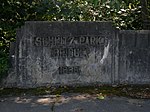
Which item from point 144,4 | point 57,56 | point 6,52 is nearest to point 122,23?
point 144,4

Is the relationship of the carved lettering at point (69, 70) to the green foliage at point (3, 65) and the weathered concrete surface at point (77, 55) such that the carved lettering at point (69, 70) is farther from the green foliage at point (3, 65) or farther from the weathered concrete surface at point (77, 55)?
the green foliage at point (3, 65)

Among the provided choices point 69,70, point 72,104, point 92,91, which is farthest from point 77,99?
point 69,70

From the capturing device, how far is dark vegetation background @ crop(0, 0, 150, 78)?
675 cm

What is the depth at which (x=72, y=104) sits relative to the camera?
18.1 ft

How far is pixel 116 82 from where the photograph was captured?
6598 millimetres

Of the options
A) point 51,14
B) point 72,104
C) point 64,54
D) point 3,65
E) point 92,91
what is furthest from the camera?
point 51,14

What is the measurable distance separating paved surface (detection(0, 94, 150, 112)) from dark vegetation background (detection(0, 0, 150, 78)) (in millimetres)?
797

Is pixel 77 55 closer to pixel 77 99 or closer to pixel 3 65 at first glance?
pixel 77 99

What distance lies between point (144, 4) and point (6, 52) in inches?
126

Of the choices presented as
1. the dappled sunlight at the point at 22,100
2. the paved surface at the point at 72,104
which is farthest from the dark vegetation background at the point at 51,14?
the paved surface at the point at 72,104

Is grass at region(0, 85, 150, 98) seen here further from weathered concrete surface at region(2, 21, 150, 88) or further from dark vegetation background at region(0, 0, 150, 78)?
dark vegetation background at region(0, 0, 150, 78)

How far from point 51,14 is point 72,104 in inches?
89.1

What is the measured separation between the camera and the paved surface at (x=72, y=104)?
208 inches

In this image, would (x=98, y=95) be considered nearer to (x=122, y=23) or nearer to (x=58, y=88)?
(x=58, y=88)
